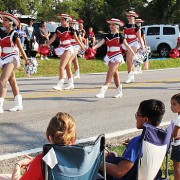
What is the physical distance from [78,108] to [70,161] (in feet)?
20.1

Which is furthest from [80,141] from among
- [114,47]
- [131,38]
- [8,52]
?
[131,38]

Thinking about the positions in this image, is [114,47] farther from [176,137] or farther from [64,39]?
[176,137]

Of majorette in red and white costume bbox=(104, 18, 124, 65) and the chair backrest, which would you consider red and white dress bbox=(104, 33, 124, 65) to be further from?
the chair backrest

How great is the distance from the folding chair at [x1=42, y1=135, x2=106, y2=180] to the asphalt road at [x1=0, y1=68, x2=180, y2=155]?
9.07 feet

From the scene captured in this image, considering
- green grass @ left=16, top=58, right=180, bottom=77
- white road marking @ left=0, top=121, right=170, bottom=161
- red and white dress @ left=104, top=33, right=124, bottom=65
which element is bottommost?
white road marking @ left=0, top=121, right=170, bottom=161

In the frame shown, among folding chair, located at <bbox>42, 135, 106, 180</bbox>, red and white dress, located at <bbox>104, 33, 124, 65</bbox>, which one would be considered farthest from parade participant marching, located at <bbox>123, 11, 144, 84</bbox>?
folding chair, located at <bbox>42, 135, 106, 180</bbox>

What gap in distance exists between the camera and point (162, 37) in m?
27.2

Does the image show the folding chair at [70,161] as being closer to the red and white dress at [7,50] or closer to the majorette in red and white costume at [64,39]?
the red and white dress at [7,50]

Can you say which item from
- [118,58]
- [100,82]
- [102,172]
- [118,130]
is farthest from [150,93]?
[102,172]

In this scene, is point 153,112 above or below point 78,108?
above

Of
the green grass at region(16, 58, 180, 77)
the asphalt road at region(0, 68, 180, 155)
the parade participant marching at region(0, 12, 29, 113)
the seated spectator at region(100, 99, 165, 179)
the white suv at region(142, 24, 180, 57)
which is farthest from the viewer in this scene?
Answer: the white suv at region(142, 24, 180, 57)

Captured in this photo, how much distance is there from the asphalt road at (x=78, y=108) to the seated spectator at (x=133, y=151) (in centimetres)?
255

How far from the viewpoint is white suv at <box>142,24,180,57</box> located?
26.8 m

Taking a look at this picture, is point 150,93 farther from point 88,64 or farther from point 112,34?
point 88,64
